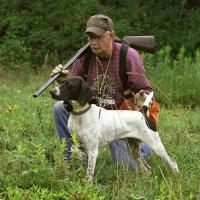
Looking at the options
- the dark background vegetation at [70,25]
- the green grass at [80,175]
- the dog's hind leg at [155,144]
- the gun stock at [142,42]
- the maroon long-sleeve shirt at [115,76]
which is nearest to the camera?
the green grass at [80,175]

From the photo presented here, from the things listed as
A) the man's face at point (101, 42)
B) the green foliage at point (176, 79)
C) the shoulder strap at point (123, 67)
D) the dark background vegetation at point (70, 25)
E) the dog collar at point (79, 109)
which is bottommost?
the dark background vegetation at point (70, 25)

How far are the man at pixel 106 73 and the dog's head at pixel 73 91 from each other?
273mm

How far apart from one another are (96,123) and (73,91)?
14.6 inches

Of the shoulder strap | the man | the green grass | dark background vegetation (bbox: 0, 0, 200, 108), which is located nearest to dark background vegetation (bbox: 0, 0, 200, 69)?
dark background vegetation (bbox: 0, 0, 200, 108)

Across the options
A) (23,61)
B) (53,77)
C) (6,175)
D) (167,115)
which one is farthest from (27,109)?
(23,61)

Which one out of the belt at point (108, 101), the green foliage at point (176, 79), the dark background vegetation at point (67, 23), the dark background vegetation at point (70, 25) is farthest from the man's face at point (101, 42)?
A: the dark background vegetation at point (67, 23)

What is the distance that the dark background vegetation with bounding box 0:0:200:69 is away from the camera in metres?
15.1

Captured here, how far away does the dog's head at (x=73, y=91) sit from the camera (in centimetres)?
494

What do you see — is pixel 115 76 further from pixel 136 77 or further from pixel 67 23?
pixel 67 23

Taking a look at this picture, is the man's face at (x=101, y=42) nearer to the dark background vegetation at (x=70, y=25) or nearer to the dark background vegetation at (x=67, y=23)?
the dark background vegetation at (x=70, y=25)

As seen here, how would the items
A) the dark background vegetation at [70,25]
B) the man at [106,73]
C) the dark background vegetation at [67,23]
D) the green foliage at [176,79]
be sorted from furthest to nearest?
the dark background vegetation at [67,23]
the dark background vegetation at [70,25]
the green foliage at [176,79]
the man at [106,73]

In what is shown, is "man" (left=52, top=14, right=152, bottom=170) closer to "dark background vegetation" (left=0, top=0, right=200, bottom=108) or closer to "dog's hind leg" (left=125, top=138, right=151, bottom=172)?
"dog's hind leg" (left=125, top=138, right=151, bottom=172)

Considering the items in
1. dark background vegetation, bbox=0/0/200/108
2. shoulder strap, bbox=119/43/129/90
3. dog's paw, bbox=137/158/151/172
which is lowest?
dark background vegetation, bbox=0/0/200/108

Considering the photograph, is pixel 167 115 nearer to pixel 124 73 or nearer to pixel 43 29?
pixel 124 73
